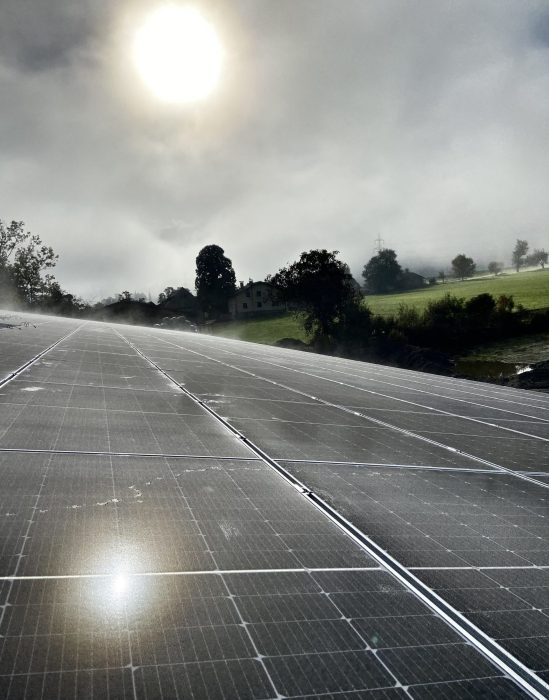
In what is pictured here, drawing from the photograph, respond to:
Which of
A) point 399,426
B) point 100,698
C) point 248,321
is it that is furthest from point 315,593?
point 248,321

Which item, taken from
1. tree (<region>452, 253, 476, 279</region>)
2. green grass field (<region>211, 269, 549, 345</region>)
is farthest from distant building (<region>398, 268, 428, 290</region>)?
green grass field (<region>211, 269, 549, 345</region>)

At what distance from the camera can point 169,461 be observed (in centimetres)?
525

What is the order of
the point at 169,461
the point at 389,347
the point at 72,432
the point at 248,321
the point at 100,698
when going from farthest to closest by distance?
1. the point at 248,321
2. the point at 389,347
3. the point at 72,432
4. the point at 169,461
5. the point at 100,698

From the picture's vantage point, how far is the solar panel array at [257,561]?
2393 mm

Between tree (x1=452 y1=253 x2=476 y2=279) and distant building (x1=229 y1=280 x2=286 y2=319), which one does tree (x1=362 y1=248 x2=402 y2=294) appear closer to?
tree (x1=452 y1=253 x2=476 y2=279)

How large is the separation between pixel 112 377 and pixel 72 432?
471cm

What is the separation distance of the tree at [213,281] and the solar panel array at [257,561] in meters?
113

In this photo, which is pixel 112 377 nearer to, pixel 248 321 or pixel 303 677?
pixel 303 677

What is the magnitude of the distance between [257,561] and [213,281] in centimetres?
11775

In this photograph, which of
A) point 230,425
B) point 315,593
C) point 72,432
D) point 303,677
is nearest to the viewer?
point 303,677

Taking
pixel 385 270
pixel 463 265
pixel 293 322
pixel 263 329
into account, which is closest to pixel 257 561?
pixel 293 322

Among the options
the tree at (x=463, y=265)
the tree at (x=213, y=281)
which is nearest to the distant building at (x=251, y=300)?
the tree at (x=213, y=281)

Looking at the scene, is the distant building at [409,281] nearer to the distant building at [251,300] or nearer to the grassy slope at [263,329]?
the distant building at [251,300]

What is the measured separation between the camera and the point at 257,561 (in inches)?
135
